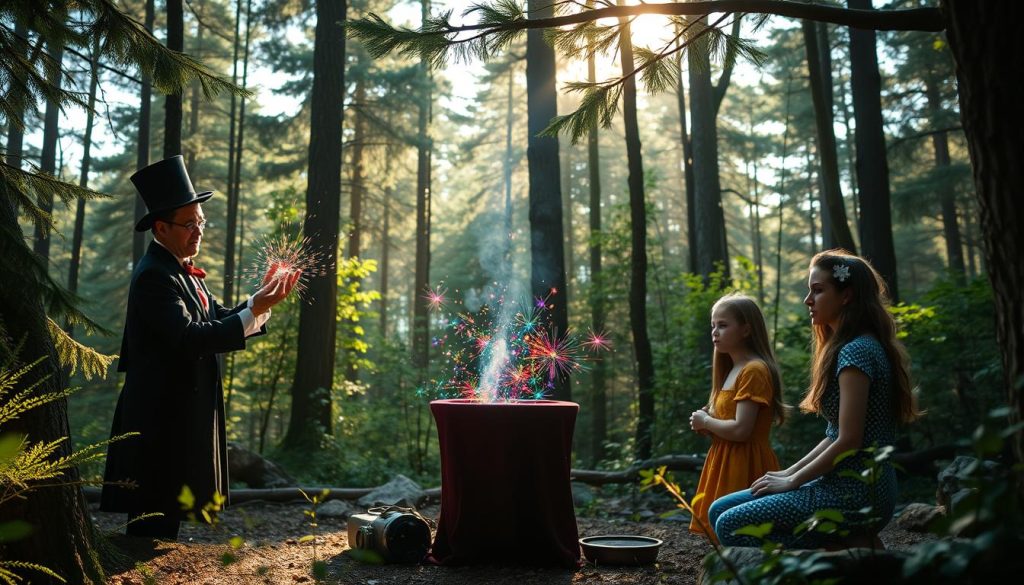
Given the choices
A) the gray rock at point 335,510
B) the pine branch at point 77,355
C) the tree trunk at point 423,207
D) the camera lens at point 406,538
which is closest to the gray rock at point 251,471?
the gray rock at point 335,510

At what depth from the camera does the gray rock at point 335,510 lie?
297 inches

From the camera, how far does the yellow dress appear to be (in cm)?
420

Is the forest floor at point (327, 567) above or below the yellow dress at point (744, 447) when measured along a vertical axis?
below

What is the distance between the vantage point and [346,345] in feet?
42.8

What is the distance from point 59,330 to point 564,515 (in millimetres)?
3095

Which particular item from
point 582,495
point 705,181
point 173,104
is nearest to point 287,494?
point 582,495

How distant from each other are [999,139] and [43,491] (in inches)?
149

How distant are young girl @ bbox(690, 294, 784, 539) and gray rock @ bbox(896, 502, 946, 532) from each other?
86.3 inches

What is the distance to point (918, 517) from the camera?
5.85 meters

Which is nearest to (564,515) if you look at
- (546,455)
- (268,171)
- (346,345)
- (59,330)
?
(546,455)

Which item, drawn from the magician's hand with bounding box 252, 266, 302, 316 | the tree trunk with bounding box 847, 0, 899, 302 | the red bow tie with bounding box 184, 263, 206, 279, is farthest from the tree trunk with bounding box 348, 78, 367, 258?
the magician's hand with bounding box 252, 266, 302, 316

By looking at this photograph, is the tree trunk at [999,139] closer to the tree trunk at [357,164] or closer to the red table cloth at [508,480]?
the red table cloth at [508,480]

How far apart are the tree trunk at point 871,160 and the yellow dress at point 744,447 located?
6.39 m

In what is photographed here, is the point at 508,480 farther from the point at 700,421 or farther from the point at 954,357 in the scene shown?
the point at 954,357
